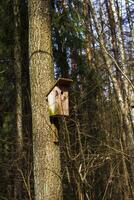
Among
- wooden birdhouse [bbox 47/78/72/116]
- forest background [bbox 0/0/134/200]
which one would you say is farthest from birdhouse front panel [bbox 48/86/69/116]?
forest background [bbox 0/0/134/200]

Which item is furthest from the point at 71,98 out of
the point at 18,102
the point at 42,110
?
the point at 42,110

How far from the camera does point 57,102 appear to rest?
12.4ft

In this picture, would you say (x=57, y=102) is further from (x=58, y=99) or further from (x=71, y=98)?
(x=71, y=98)

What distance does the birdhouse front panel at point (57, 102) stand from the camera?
379cm

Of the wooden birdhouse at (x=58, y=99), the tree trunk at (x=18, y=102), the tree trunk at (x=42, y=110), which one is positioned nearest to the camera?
the tree trunk at (x=42, y=110)

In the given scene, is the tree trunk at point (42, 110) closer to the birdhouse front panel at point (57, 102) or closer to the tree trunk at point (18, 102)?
the birdhouse front panel at point (57, 102)

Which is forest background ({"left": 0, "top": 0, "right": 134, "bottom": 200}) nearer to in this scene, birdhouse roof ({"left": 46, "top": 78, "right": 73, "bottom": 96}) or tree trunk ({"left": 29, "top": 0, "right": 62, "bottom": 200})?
tree trunk ({"left": 29, "top": 0, "right": 62, "bottom": 200})

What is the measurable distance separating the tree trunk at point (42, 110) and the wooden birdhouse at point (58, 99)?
0.08 metres

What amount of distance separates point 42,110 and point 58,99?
209mm

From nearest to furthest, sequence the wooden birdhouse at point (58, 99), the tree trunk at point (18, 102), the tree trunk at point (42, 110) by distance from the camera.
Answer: the tree trunk at point (42, 110) < the wooden birdhouse at point (58, 99) < the tree trunk at point (18, 102)

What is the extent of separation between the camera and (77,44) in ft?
25.1

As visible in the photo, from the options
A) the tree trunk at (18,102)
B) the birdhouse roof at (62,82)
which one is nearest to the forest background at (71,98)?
the tree trunk at (18,102)

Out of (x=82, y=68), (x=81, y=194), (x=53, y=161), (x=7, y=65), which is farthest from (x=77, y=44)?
(x=53, y=161)

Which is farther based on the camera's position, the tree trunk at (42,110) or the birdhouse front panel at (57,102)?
the birdhouse front panel at (57,102)
